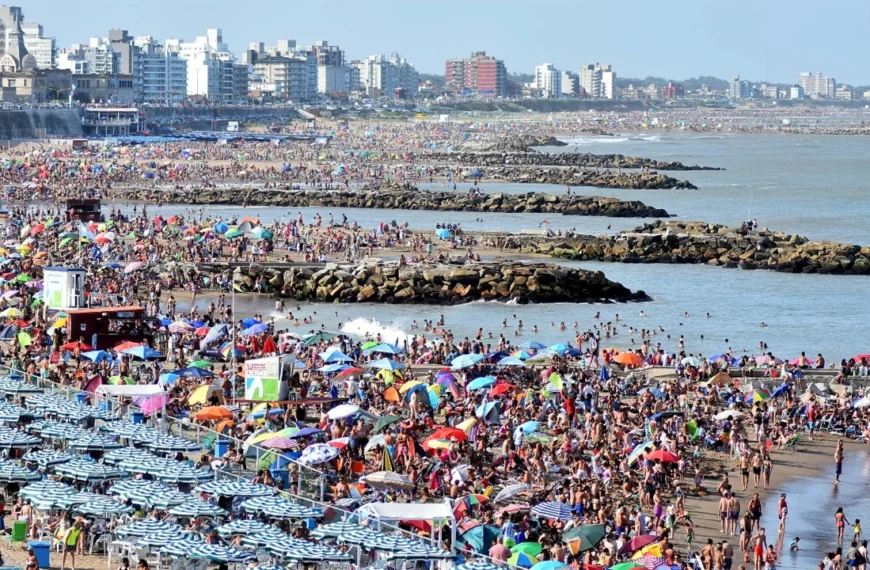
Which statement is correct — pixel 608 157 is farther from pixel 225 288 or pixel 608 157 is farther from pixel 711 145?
pixel 225 288

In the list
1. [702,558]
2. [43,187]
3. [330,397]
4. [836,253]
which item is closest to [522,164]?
[43,187]

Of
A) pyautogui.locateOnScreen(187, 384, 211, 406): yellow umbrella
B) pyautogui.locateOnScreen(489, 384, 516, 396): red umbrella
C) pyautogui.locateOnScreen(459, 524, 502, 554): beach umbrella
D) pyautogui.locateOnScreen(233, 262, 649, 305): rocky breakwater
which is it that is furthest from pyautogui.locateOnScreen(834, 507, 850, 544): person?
pyautogui.locateOnScreen(233, 262, 649, 305): rocky breakwater

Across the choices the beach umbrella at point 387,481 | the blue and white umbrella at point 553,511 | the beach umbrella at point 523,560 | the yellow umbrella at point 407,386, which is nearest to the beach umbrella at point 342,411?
the yellow umbrella at point 407,386

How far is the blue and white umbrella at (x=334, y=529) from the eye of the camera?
58.2 feet

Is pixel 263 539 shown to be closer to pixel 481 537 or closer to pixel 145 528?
pixel 145 528

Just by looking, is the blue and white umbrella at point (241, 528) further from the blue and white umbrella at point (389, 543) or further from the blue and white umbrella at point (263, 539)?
the blue and white umbrella at point (389, 543)

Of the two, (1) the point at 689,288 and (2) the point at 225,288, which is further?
(1) the point at 689,288

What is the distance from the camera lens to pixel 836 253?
55.9 m

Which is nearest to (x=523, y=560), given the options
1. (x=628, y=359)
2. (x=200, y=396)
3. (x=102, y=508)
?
(x=102, y=508)

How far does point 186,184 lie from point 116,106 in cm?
6006

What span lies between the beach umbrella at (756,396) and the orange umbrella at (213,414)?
10.9 metres

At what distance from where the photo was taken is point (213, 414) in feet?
81.0

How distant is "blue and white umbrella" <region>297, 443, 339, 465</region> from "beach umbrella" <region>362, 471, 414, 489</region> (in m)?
0.70

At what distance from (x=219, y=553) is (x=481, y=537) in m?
3.76
